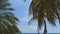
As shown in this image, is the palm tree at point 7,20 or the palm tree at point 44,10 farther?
the palm tree at point 7,20

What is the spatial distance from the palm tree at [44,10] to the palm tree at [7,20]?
6.80ft

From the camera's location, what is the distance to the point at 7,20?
18.7 m

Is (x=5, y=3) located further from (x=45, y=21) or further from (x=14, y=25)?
(x=45, y=21)

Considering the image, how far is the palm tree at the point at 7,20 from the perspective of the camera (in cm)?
1842

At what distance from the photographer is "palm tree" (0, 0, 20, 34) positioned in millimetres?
18425

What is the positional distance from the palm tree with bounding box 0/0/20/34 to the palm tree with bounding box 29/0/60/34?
6.80ft

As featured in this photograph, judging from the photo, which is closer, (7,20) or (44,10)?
(44,10)

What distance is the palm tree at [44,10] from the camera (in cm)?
1563

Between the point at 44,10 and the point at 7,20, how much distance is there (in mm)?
3687

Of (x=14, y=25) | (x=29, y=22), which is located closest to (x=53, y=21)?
(x=29, y=22)

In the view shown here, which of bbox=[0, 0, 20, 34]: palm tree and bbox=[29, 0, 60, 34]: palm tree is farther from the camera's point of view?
bbox=[0, 0, 20, 34]: palm tree

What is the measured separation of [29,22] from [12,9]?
3686 millimetres

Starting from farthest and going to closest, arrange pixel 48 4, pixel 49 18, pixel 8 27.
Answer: pixel 49 18 < pixel 8 27 < pixel 48 4

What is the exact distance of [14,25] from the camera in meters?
19.3
